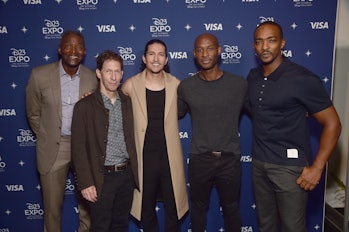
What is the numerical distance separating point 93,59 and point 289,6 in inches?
77.0

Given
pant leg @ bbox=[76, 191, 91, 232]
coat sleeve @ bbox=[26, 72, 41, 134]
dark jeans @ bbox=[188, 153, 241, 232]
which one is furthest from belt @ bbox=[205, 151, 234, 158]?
coat sleeve @ bbox=[26, 72, 41, 134]

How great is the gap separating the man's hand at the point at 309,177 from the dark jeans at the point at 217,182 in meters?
0.50

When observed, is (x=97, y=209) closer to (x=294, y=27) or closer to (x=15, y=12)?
(x=15, y=12)

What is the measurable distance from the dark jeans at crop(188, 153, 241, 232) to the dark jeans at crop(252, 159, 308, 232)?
0.17 metres

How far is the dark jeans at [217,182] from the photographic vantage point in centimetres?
254

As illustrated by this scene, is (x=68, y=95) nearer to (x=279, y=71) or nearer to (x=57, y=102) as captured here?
(x=57, y=102)

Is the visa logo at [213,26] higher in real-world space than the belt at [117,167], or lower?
higher

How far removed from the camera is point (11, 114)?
3156mm

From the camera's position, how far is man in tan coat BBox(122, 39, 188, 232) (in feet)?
8.29

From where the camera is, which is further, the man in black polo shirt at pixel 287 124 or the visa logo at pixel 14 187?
the visa logo at pixel 14 187

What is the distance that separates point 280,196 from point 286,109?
647 millimetres

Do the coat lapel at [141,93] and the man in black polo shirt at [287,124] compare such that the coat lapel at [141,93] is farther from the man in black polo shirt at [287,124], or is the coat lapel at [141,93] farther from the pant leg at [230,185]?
the man in black polo shirt at [287,124]

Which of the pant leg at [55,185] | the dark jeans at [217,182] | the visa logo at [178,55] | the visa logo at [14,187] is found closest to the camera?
the dark jeans at [217,182]

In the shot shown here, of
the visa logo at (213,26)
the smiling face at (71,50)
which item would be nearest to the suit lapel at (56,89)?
the smiling face at (71,50)
